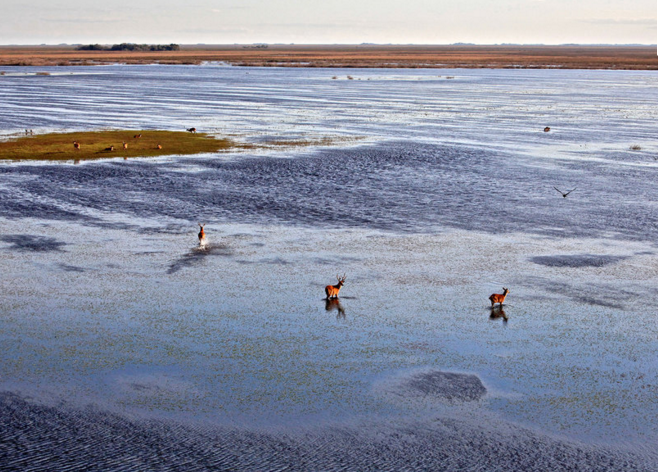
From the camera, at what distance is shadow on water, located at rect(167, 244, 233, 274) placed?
979 inches

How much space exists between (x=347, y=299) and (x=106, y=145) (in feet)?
109

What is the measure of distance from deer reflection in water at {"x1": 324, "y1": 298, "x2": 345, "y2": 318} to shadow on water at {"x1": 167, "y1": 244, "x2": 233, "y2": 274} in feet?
18.6

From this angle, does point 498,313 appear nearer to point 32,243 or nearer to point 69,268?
point 69,268

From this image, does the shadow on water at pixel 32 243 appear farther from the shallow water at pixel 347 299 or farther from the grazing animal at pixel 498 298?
the grazing animal at pixel 498 298

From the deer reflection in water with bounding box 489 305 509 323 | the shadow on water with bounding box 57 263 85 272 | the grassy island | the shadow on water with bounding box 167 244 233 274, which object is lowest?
the shadow on water with bounding box 57 263 85 272

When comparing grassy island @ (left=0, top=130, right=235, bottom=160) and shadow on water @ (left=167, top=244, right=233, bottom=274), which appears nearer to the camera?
shadow on water @ (left=167, top=244, right=233, bottom=274)

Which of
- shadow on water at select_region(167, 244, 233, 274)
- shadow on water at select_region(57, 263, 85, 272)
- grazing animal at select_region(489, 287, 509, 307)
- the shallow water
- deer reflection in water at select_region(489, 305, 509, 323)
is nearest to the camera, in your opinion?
the shallow water

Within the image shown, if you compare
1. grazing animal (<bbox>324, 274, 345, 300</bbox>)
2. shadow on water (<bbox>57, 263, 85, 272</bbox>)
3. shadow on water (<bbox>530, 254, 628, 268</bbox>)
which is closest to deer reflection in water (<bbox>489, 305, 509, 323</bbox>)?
grazing animal (<bbox>324, 274, 345, 300</bbox>)

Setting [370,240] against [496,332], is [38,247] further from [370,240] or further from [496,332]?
[496,332]

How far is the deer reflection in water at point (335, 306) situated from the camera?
2100 cm

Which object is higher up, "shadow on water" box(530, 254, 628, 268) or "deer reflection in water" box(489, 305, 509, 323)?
"shadow on water" box(530, 254, 628, 268)

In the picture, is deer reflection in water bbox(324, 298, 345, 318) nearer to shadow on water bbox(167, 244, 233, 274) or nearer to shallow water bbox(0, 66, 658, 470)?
shallow water bbox(0, 66, 658, 470)

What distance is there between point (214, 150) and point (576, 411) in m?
37.0

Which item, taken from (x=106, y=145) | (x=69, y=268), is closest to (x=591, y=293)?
(x=69, y=268)
